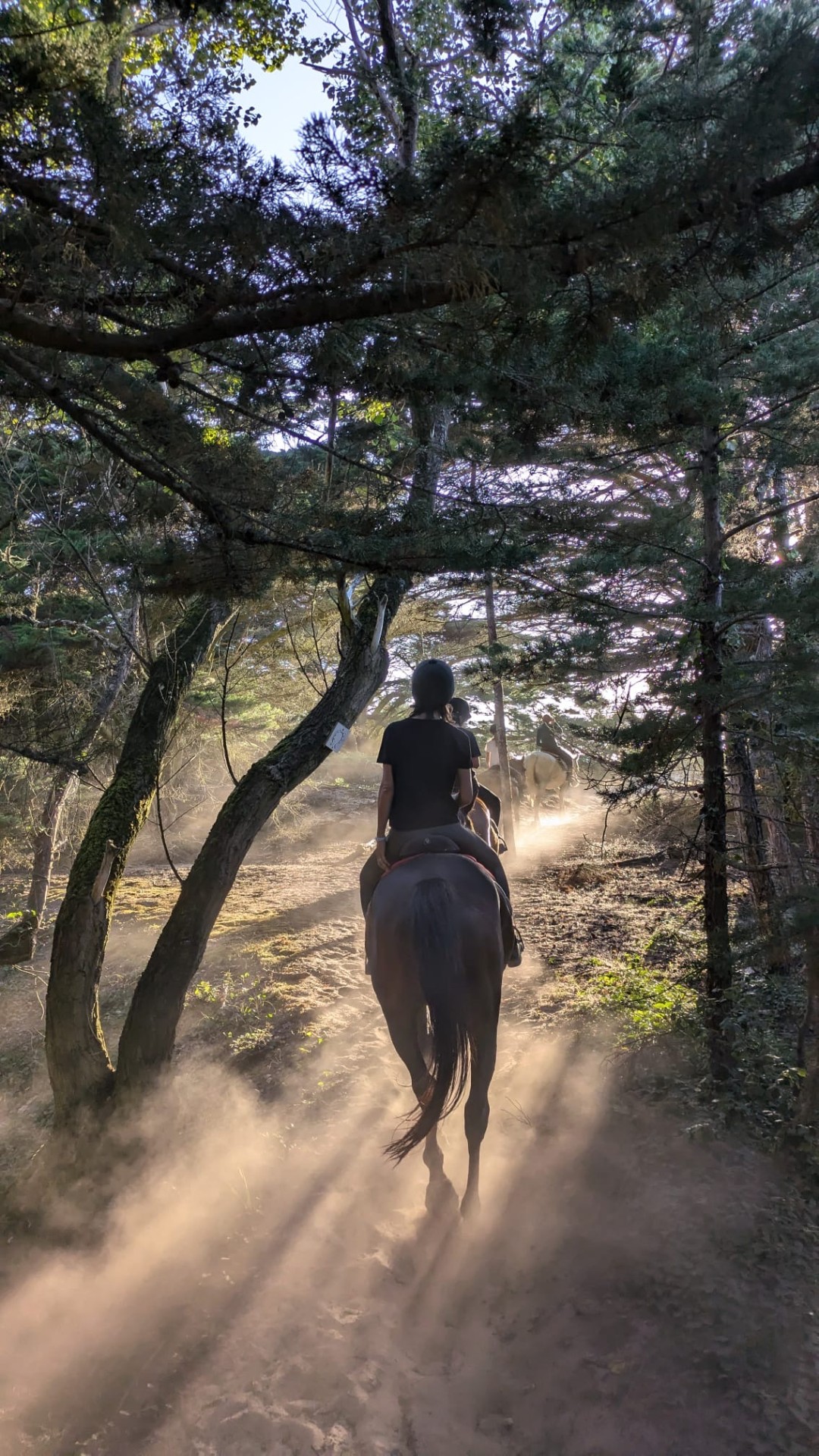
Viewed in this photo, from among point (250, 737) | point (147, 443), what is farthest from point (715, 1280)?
point (250, 737)

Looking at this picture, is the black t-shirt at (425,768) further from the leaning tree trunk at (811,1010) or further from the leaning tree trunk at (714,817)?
the leaning tree trunk at (811,1010)

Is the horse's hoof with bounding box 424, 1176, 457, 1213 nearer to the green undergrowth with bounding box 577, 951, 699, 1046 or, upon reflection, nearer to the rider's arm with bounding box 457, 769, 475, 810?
the rider's arm with bounding box 457, 769, 475, 810

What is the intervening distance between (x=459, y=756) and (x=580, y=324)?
2.62 meters

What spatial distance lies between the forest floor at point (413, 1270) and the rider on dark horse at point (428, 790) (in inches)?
60.1

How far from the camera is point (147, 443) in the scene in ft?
11.9

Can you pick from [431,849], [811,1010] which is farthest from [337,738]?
[811,1010]

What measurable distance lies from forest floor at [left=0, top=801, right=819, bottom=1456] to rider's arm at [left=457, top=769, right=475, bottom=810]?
2380 mm

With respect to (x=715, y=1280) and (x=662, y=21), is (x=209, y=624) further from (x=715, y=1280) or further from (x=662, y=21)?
(x=715, y=1280)

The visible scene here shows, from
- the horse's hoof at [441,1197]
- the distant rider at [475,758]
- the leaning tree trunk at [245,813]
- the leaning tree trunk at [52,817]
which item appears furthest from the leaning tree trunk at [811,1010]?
the leaning tree trunk at [52,817]

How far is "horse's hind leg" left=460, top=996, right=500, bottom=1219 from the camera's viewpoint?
3.88 m

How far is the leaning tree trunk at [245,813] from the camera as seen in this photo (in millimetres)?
5082

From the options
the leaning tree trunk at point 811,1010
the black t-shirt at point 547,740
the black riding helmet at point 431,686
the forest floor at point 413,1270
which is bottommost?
the forest floor at point 413,1270

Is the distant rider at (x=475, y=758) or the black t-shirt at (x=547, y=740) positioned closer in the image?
the distant rider at (x=475, y=758)

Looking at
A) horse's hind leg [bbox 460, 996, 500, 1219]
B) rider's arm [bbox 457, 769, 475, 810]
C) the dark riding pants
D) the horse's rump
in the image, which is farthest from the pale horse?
horse's hind leg [bbox 460, 996, 500, 1219]
